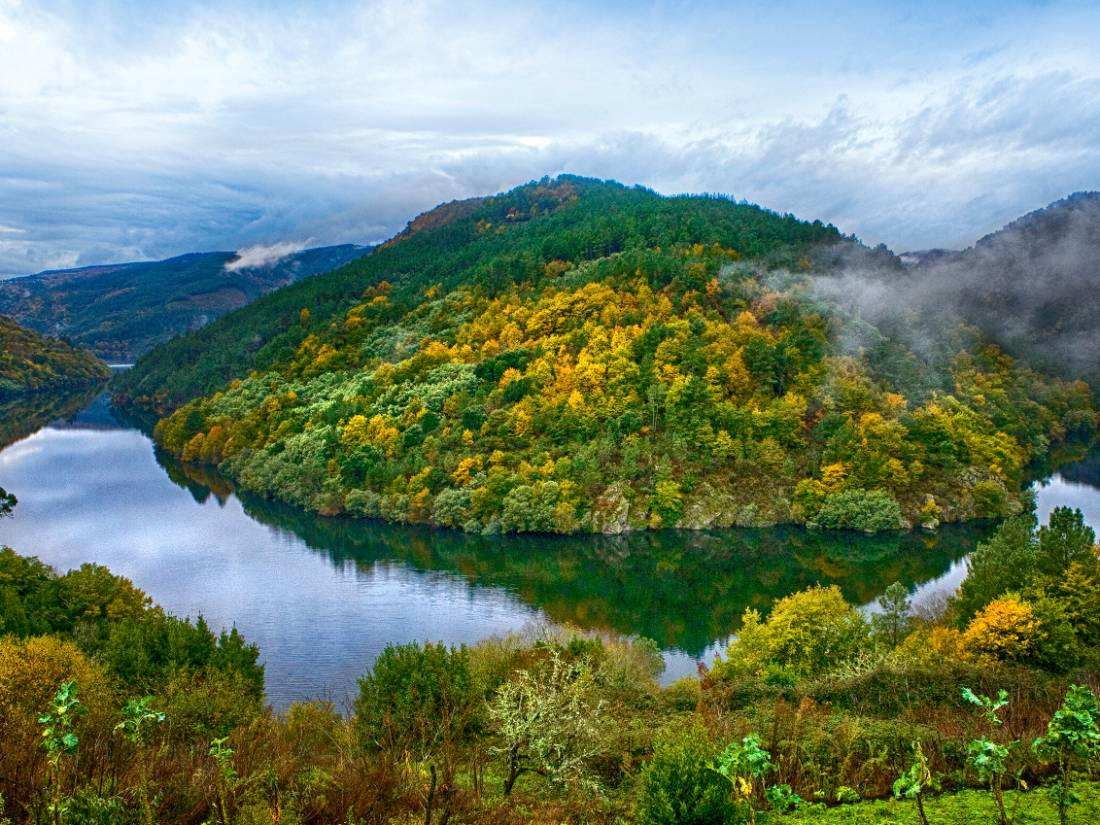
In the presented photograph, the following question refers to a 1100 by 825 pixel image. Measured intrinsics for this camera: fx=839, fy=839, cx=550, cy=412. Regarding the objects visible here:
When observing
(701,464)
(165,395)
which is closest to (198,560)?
(701,464)

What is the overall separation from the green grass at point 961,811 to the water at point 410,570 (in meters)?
25.6

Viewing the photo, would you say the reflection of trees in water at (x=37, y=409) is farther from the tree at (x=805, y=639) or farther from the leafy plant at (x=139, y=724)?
the leafy plant at (x=139, y=724)

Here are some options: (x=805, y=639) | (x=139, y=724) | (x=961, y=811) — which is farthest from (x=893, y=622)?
(x=139, y=724)

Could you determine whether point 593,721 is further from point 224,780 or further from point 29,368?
point 29,368

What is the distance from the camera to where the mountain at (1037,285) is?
4919 inches

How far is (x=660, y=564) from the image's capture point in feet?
204

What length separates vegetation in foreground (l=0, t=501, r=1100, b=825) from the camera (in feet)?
40.8

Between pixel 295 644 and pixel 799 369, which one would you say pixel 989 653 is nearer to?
pixel 295 644

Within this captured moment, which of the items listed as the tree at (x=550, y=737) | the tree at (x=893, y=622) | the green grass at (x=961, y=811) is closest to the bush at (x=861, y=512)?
the tree at (x=893, y=622)

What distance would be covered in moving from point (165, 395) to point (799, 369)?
112825 millimetres

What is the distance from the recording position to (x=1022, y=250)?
535ft

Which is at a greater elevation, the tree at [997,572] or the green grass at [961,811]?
the green grass at [961,811]

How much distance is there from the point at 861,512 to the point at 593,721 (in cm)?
5562

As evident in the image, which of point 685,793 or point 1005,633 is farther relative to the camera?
point 1005,633
